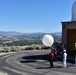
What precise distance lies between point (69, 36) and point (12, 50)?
600 inches

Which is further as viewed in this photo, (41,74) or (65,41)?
(65,41)

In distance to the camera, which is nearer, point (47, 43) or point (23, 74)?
point (23, 74)

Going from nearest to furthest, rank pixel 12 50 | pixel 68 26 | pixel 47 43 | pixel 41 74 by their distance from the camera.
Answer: pixel 41 74 < pixel 47 43 < pixel 68 26 < pixel 12 50

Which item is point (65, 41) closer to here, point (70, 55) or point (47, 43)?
point (70, 55)

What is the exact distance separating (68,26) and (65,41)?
2118 millimetres

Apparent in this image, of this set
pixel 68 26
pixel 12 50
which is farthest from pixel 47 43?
pixel 12 50

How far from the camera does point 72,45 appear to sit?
37719 mm

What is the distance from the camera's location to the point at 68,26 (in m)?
36.7

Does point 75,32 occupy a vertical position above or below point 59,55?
above

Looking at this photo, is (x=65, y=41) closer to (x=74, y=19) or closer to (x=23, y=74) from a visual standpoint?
(x=74, y=19)

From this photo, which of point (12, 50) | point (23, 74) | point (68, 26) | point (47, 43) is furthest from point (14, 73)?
point (12, 50)

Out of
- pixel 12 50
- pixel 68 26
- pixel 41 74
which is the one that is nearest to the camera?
pixel 41 74

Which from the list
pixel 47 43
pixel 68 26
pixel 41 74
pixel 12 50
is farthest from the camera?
pixel 12 50

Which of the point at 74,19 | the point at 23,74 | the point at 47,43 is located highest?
the point at 74,19
